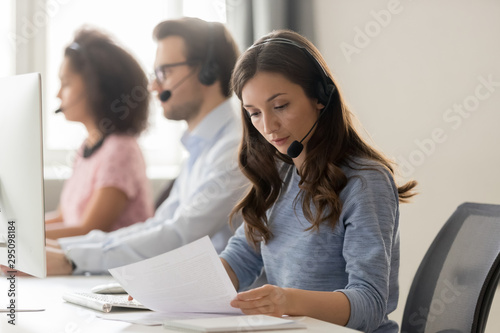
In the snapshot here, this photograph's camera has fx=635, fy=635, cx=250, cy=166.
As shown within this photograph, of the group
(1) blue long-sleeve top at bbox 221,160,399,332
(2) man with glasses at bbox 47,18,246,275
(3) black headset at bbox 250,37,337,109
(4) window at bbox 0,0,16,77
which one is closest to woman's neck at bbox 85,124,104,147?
(2) man with glasses at bbox 47,18,246,275

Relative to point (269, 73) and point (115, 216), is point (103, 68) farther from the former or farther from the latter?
point (269, 73)

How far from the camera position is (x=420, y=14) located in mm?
1958

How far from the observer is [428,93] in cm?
195

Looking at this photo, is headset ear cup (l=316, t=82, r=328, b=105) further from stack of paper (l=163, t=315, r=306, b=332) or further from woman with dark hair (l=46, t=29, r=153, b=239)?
woman with dark hair (l=46, t=29, r=153, b=239)

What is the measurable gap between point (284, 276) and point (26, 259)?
469 millimetres

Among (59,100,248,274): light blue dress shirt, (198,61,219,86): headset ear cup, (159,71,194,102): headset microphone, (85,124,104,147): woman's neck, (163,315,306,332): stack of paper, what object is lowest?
(163,315,306,332): stack of paper

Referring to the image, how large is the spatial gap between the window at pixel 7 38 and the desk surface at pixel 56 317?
188 centimetres

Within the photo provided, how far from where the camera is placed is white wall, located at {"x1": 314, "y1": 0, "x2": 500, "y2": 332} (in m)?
1.78

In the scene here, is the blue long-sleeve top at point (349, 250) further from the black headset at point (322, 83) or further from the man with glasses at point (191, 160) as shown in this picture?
the man with glasses at point (191, 160)

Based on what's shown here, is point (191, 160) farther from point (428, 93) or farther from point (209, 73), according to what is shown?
point (428, 93)

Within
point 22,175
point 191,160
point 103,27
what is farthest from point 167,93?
point 103,27

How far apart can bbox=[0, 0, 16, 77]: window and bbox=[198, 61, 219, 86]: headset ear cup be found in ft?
5.27

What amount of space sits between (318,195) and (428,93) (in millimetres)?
950

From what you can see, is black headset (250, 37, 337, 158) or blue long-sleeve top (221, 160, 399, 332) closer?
blue long-sleeve top (221, 160, 399, 332)
